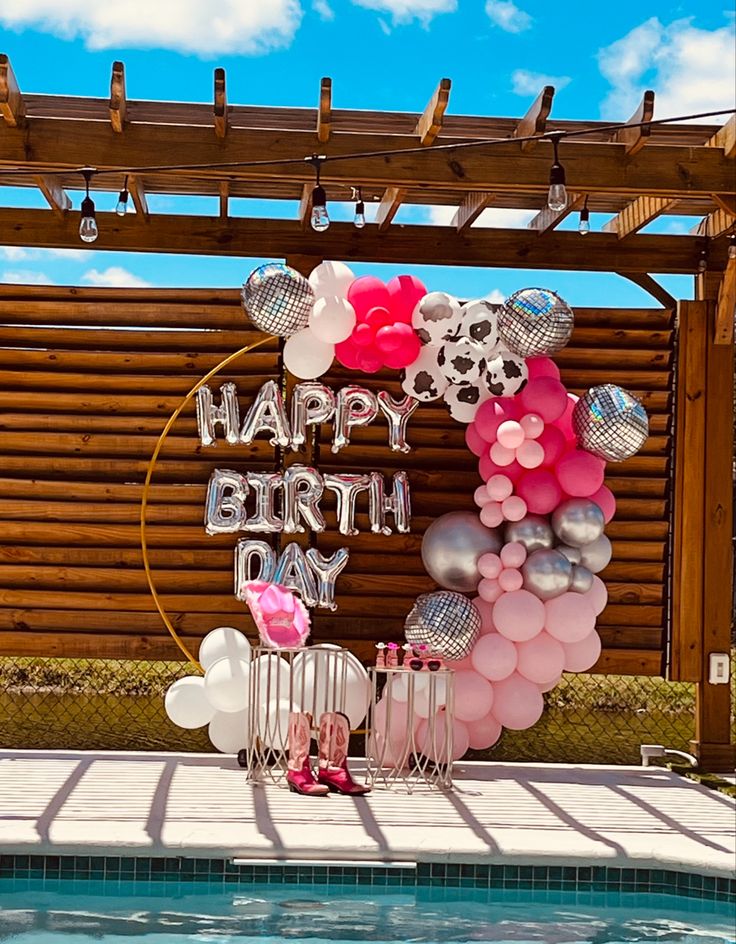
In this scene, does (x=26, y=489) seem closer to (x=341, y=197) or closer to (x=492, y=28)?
(x=341, y=197)

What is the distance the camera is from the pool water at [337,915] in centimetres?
503

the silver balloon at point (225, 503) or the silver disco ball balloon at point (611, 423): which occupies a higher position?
the silver disco ball balloon at point (611, 423)

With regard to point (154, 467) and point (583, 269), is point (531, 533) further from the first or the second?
point (154, 467)

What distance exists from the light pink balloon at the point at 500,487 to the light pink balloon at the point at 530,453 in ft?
0.51

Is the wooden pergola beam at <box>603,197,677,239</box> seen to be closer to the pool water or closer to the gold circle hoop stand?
the gold circle hoop stand

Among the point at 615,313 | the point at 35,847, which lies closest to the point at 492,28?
the point at 615,313

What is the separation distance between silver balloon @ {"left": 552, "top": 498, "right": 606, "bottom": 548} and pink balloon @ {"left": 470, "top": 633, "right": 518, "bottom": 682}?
2.40 feet

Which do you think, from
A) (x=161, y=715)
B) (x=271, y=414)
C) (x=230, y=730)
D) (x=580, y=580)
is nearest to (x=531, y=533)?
(x=580, y=580)

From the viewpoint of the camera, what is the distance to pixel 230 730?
25.5 feet

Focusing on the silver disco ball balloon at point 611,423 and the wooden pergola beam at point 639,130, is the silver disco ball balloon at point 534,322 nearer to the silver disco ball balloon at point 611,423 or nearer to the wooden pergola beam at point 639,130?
the silver disco ball balloon at point 611,423

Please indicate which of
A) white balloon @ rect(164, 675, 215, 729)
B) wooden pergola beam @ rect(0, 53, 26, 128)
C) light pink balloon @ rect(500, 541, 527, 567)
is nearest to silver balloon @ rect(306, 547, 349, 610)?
white balloon @ rect(164, 675, 215, 729)

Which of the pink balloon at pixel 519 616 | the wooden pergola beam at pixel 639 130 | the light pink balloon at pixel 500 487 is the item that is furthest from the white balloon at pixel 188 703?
the wooden pergola beam at pixel 639 130

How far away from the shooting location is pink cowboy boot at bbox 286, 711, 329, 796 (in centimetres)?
698

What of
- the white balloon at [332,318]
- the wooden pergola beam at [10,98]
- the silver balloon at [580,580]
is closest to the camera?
the wooden pergola beam at [10,98]
